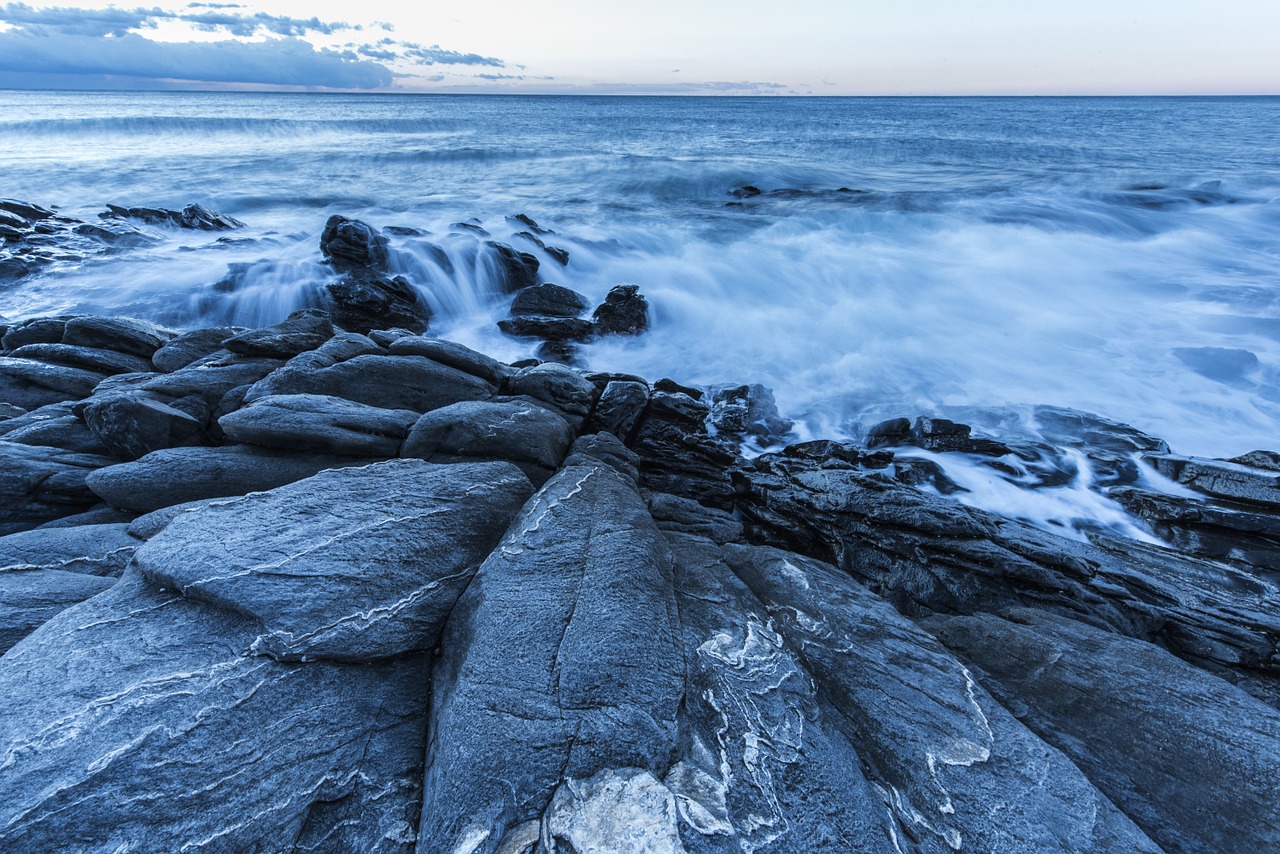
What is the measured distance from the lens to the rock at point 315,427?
617 centimetres

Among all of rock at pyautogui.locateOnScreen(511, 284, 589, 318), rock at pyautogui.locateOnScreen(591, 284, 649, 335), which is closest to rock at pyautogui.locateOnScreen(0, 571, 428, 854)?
Answer: rock at pyautogui.locateOnScreen(591, 284, 649, 335)

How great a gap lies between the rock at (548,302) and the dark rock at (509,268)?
4.47 ft

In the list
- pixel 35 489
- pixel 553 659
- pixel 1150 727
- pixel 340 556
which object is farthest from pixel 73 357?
pixel 1150 727

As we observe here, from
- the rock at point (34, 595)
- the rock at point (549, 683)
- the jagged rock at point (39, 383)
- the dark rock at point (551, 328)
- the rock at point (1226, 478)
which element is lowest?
the dark rock at point (551, 328)

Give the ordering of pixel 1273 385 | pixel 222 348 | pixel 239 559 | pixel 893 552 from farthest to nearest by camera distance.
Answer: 1. pixel 1273 385
2. pixel 222 348
3. pixel 893 552
4. pixel 239 559

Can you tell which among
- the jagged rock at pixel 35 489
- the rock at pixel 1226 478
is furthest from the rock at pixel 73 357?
the rock at pixel 1226 478

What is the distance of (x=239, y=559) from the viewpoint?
12.9 ft

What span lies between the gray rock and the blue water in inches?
278

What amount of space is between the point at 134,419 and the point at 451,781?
6.14 meters

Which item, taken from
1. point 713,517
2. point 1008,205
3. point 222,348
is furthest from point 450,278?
point 1008,205

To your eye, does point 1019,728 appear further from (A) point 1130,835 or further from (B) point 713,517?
(B) point 713,517

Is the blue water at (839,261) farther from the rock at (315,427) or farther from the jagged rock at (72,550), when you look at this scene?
the jagged rock at (72,550)

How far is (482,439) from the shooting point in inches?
251

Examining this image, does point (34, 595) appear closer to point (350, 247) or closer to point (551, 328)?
point (551, 328)
